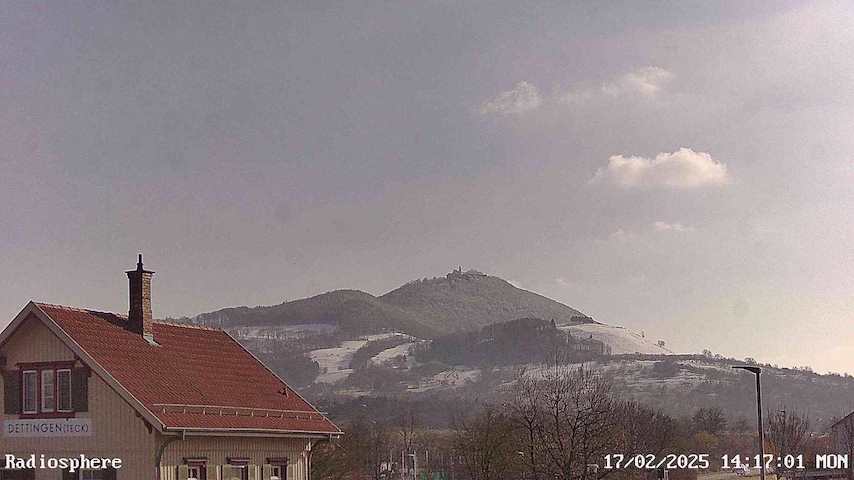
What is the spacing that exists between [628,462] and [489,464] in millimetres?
8758

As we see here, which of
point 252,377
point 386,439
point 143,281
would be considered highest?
point 143,281

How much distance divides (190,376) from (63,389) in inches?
183

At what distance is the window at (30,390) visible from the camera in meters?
39.9

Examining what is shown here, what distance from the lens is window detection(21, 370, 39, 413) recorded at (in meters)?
39.9

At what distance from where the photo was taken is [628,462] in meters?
66.7

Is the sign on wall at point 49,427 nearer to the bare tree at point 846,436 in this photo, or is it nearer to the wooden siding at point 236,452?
the wooden siding at point 236,452

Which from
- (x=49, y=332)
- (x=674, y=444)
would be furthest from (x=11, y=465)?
(x=674, y=444)

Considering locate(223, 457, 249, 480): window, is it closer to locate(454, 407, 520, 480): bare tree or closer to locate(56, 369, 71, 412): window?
locate(56, 369, 71, 412): window

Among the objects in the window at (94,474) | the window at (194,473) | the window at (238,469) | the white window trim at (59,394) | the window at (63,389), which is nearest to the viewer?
the window at (94,474)

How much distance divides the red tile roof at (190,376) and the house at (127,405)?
0.06 metres

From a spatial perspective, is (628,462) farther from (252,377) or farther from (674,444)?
(674,444)

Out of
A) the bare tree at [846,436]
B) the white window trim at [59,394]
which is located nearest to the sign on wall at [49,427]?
the white window trim at [59,394]

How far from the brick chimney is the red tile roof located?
401 millimetres

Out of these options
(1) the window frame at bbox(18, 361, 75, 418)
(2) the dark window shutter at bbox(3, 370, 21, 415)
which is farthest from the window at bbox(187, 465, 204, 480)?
Answer: (2) the dark window shutter at bbox(3, 370, 21, 415)
